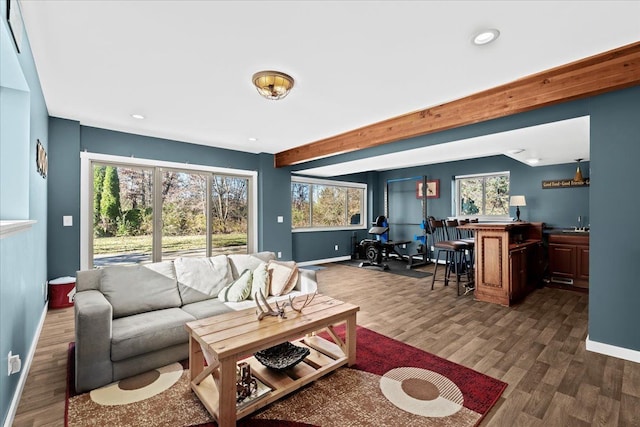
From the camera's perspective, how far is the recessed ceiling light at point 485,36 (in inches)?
80.3

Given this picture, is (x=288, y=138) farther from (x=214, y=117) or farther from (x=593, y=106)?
(x=593, y=106)

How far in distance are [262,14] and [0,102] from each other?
6.61 ft

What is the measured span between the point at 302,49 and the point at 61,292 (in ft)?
13.9

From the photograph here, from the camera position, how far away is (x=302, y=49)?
2293 millimetres

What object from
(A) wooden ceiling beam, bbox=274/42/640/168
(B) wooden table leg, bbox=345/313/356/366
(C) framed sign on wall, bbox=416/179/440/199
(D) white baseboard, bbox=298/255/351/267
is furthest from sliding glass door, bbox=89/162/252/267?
(C) framed sign on wall, bbox=416/179/440/199

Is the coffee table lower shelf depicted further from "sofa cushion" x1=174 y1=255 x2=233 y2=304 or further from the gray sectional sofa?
"sofa cushion" x1=174 y1=255 x2=233 y2=304

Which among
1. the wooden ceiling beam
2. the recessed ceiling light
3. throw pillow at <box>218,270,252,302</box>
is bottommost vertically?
throw pillow at <box>218,270,252,302</box>

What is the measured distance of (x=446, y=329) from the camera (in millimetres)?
3244

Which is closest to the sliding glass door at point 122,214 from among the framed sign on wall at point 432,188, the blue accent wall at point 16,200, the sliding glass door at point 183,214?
the sliding glass door at point 183,214

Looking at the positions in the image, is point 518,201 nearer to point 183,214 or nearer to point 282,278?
point 282,278

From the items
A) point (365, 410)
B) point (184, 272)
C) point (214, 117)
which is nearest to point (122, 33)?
point (214, 117)

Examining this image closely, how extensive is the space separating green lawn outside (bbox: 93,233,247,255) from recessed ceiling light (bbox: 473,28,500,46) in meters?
4.90

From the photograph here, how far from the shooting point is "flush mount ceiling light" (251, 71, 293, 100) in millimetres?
2660

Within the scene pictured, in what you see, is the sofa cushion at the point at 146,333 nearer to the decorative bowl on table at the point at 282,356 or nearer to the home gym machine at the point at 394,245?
the decorative bowl on table at the point at 282,356
